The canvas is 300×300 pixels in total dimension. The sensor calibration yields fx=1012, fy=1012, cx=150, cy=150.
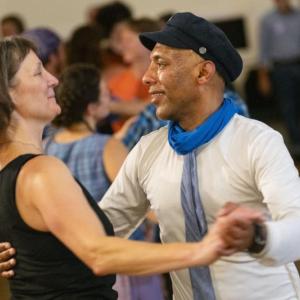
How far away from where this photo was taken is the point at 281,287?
2.59 metres

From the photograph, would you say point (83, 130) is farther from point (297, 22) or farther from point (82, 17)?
point (82, 17)

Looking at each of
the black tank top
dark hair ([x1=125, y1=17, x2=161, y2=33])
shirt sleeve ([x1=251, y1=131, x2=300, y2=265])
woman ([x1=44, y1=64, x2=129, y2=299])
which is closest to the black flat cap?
shirt sleeve ([x1=251, y1=131, x2=300, y2=265])

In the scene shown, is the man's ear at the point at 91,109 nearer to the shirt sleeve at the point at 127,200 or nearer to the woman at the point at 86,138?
the woman at the point at 86,138

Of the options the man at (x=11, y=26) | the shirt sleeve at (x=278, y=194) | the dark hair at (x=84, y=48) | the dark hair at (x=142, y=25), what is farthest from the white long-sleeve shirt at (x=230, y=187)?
the man at (x=11, y=26)

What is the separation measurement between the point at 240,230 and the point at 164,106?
0.72 metres

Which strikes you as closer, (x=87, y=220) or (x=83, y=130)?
(x=87, y=220)

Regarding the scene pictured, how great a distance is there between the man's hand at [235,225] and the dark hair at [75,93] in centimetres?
192

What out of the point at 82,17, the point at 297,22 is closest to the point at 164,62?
the point at 297,22

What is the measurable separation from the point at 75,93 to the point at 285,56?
5.56 m

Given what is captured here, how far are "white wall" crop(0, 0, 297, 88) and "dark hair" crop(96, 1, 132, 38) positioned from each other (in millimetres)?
3042

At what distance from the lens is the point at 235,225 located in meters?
2.05

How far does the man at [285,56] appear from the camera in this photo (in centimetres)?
922

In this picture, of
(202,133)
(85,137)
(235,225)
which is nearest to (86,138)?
(85,137)

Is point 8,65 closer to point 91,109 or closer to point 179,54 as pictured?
point 179,54
